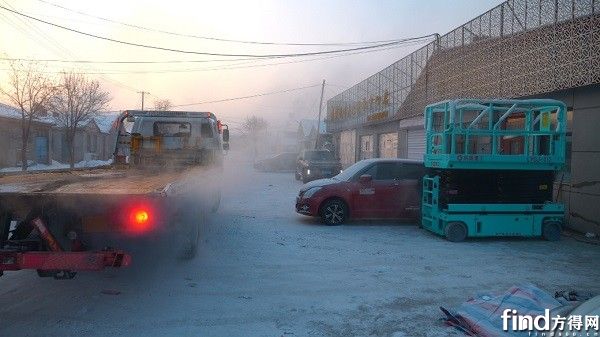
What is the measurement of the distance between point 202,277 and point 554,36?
9369 mm

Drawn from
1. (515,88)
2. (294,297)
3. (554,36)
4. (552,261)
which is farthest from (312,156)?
(294,297)

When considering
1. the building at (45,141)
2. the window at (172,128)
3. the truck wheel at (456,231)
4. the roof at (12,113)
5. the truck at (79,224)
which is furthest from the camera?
the building at (45,141)

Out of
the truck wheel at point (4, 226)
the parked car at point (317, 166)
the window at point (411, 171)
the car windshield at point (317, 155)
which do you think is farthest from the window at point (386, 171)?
the car windshield at point (317, 155)

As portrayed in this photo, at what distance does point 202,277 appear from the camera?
6598 millimetres

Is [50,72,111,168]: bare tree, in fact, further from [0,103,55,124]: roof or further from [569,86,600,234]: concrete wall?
[569,86,600,234]: concrete wall

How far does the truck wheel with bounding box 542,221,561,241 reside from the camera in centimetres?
955

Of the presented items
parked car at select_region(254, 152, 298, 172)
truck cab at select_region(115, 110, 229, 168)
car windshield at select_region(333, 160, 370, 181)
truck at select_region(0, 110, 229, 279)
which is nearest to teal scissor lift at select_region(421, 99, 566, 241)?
car windshield at select_region(333, 160, 370, 181)

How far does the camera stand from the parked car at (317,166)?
23750 millimetres

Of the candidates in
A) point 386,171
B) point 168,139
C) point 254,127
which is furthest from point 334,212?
point 254,127

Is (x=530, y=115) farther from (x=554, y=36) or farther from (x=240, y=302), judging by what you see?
(x=240, y=302)

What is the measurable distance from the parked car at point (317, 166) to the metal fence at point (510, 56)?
384 cm

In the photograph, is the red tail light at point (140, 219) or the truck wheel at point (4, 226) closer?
the truck wheel at point (4, 226)

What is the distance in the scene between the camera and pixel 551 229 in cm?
958

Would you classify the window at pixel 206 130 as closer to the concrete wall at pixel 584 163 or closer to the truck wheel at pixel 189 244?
the truck wheel at pixel 189 244
